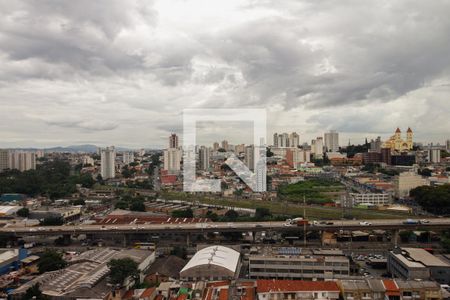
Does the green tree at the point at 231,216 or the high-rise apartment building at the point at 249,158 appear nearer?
the green tree at the point at 231,216

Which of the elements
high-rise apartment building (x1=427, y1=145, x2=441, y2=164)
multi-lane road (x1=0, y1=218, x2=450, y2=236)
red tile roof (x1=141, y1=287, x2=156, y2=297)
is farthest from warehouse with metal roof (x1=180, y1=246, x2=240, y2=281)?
high-rise apartment building (x1=427, y1=145, x2=441, y2=164)

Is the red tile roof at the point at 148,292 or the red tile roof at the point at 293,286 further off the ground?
the red tile roof at the point at 293,286

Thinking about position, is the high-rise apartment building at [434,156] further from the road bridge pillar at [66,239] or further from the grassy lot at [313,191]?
the road bridge pillar at [66,239]

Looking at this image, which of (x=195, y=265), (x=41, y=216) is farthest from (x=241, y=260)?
(x=41, y=216)

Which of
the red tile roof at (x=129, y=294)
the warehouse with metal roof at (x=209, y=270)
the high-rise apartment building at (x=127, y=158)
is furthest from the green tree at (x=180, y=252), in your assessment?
the high-rise apartment building at (x=127, y=158)

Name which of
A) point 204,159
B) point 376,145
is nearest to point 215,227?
point 204,159

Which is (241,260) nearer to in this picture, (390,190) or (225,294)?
(225,294)

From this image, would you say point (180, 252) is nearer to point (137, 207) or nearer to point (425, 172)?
point (137, 207)

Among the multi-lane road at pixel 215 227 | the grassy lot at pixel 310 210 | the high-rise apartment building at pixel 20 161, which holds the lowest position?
the grassy lot at pixel 310 210
